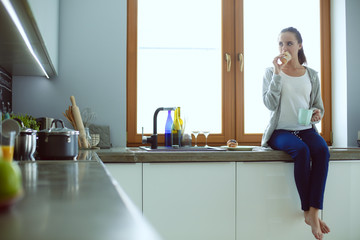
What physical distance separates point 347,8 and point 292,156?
1567 mm

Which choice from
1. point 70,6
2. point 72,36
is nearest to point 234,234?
point 72,36

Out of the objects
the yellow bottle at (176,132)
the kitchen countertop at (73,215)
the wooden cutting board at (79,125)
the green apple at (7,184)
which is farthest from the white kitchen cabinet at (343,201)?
the green apple at (7,184)

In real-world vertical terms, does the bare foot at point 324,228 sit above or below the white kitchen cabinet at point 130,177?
below

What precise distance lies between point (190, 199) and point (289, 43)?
1.30 metres

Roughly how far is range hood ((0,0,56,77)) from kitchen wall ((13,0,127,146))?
17 centimetres

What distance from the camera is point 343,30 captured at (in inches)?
126

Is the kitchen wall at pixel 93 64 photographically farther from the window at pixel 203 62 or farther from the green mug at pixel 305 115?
the green mug at pixel 305 115

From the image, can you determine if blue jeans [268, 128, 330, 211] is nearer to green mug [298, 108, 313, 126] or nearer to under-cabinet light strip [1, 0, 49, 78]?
green mug [298, 108, 313, 126]

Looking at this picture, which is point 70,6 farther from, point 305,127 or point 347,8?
point 347,8

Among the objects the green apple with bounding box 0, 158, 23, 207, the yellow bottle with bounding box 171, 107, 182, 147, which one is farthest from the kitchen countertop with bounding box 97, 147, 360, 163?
the green apple with bounding box 0, 158, 23, 207

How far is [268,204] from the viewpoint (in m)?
2.38

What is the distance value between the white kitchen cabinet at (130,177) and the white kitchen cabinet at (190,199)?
0.10ft

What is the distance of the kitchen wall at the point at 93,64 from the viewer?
2.80 metres

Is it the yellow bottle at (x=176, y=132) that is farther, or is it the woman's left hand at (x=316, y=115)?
the yellow bottle at (x=176, y=132)
